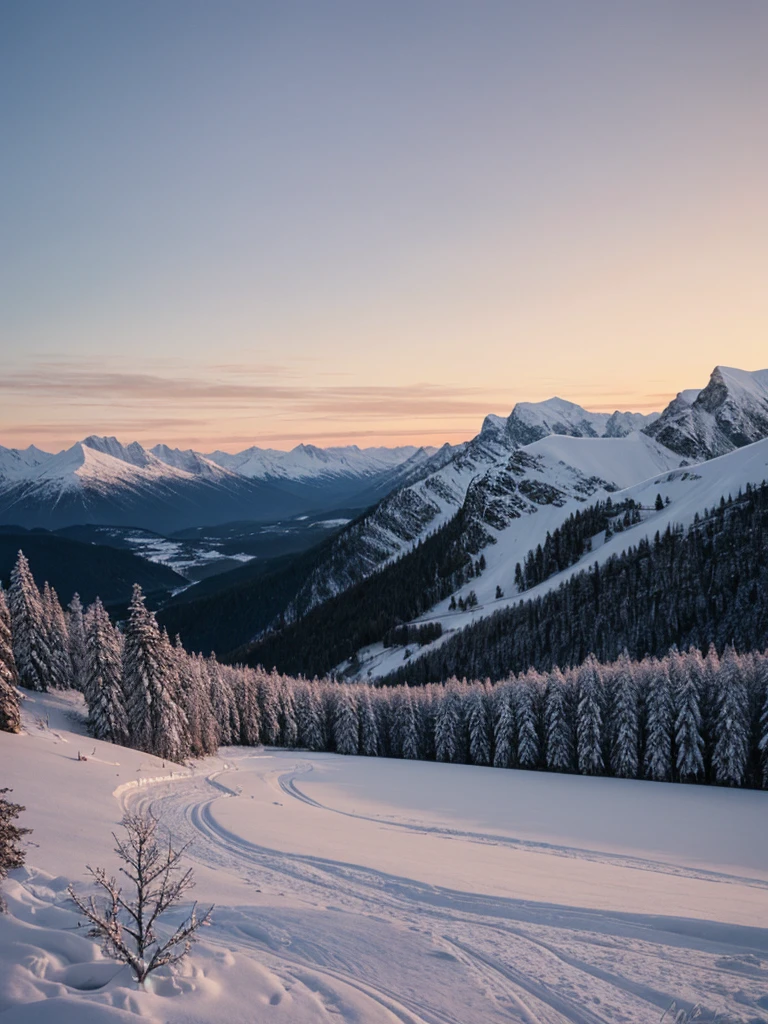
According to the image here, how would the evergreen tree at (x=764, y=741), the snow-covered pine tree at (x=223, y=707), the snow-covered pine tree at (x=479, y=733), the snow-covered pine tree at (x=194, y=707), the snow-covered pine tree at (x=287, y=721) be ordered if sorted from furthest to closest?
the snow-covered pine tree at (x=287, y=721) → the snow-covered pine tree at (x=223, y=707) → the snow-covered pine tree at (x=479, y=733) → the snow-covered pine tree at (x=194, y=707) → the evergreen tree at (x=764, y=741)

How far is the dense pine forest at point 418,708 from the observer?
183 feet

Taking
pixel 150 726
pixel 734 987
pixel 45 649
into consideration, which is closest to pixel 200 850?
pixel 734 987

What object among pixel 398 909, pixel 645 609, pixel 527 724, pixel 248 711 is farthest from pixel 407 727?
pixel 645 609

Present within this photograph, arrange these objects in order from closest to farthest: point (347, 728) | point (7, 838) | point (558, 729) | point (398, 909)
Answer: point (7, 838) → point (398, 909) → point (558, 729) → point (347, 728)

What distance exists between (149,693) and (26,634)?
2053cm

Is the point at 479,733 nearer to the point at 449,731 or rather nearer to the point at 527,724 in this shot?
the point at 449,731

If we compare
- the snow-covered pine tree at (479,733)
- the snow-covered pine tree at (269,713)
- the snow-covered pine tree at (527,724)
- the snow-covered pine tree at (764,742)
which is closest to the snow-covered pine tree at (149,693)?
the snow-covered pine tree at (269,713)

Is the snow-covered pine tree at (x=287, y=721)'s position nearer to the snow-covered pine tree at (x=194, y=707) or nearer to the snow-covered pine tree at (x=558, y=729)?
the snow-covered pine tree at (x=194, y=707)

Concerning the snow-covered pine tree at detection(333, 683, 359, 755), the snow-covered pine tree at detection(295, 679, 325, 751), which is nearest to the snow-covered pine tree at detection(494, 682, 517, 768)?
the snow-covered pine tree at detection(333, 683, 359, 755)

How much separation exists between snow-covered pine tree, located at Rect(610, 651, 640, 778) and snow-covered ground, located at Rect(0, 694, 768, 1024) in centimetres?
2128

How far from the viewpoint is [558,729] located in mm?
69000

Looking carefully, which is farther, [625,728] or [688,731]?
[625,728]

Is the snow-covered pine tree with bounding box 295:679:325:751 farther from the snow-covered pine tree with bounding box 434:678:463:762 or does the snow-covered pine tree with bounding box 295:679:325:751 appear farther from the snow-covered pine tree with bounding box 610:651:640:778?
the snow-covered pine tree with bounding box 610:651:640:778

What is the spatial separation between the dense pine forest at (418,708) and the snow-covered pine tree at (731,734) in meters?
0.11
